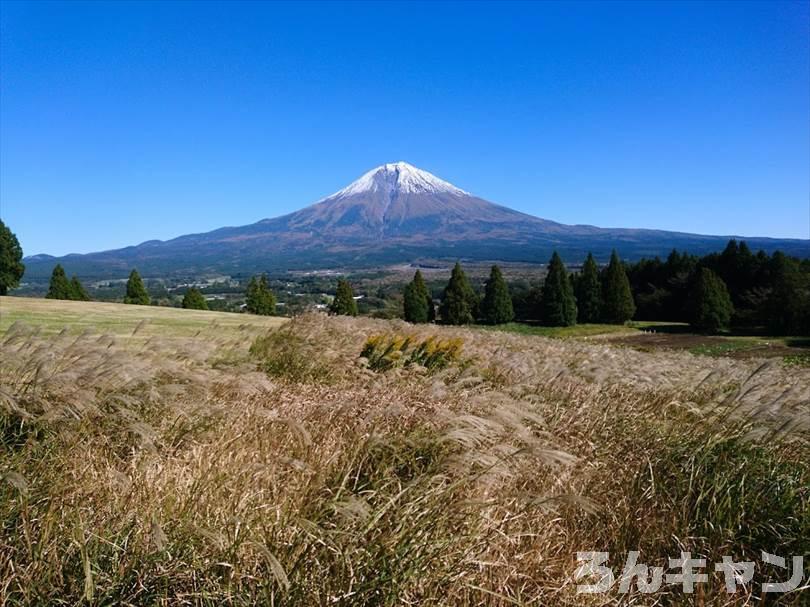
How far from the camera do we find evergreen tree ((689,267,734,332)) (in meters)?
52.4

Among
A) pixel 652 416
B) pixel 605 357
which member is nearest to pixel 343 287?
pixel 605 357

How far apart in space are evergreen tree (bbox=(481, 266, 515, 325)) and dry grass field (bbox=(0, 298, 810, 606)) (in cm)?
5669

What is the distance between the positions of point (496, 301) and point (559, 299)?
7039mm

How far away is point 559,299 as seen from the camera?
2325 inches

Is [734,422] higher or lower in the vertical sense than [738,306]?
higher

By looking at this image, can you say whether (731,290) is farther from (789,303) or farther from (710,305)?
(789,303)

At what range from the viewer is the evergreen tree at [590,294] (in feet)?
203

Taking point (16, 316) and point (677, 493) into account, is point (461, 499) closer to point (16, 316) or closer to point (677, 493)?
point (677, 493)

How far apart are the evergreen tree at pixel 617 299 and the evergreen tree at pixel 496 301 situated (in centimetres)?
1136

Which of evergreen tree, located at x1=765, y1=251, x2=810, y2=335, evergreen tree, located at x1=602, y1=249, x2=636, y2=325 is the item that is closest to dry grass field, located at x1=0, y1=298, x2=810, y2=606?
evergreen tree, located at x1=765, y1=251, x2=810, y2=335

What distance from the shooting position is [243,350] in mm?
6797

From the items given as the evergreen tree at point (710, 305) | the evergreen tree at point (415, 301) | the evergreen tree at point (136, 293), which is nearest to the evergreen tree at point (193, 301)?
the evergreen tree at point (136, 293)

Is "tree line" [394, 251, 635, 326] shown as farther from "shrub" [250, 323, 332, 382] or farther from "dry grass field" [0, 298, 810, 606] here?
"dry grass field" [0, 298, 810, 606]

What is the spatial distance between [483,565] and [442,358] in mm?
4659
